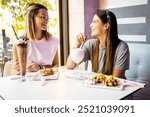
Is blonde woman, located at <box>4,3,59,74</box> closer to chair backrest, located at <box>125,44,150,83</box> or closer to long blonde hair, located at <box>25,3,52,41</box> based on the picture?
long blonde hair, located at <box>25,3,52,41</box>

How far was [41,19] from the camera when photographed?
53.6 inches

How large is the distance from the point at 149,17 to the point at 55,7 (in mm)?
710

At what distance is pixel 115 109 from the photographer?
810mm

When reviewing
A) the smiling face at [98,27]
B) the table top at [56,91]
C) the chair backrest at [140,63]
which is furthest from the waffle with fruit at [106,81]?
the chair backrest at [140,63]

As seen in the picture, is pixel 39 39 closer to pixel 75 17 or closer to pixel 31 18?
pixel 31 18

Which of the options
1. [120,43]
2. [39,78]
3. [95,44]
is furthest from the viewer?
[95,44]

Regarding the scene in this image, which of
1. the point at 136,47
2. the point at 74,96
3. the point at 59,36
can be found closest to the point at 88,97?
the point at 74,96

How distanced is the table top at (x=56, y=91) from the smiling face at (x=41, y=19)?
0.56 metres

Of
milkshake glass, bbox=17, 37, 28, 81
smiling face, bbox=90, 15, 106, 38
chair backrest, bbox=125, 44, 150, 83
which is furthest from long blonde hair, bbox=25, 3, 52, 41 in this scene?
chair backrest, bbox=125, 44, 150, 83

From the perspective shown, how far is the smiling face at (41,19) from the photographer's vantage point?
1348 mm

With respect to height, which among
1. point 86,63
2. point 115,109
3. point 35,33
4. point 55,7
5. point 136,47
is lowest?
point 115,109

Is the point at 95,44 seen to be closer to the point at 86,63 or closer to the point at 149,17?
the point at 86,63

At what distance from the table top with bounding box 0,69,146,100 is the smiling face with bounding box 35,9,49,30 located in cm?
56

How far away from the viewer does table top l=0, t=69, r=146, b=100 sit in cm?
74
